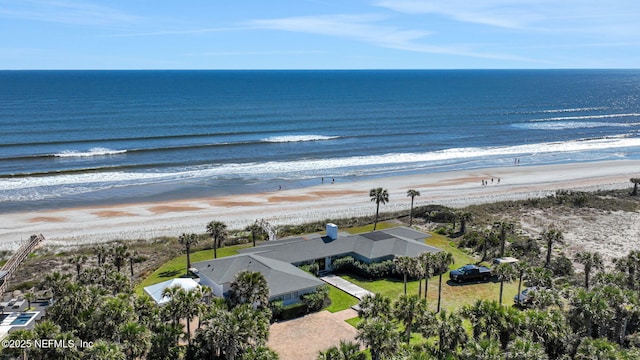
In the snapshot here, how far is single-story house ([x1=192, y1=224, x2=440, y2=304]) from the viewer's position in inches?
1513

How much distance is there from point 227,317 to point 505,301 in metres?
21.9

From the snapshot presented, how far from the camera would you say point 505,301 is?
38.8 m

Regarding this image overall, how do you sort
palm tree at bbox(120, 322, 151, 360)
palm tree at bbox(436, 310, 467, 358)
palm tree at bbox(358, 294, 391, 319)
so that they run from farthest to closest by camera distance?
1. palm tree at bbox(358, 294, 391, 319)
2. palm tree at bbox(436, 310, 467, 358)
3. palm tree at bbox(120, 322, 151, 360)

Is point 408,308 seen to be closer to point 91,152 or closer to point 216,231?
point 216,231

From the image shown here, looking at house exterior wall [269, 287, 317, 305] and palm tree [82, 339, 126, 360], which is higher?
palm tree [82, 339, 126, 360]

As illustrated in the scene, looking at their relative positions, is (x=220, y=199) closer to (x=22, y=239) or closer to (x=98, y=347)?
(x=22, y=239)

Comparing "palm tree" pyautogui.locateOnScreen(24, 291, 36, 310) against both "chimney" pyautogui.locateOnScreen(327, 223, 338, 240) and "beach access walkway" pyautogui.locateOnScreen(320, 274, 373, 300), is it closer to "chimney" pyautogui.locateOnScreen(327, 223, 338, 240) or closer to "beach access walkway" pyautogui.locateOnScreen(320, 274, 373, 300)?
"beach access walkway" pyautogui.locateOnScreen(320, 274, 373, 300)

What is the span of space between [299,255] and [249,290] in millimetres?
13522

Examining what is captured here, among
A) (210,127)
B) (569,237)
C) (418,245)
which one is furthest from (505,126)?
(418,245)

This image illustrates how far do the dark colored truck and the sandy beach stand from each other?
19082 millimetres

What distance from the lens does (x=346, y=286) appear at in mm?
41625

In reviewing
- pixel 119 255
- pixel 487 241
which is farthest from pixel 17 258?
pixel 487 241

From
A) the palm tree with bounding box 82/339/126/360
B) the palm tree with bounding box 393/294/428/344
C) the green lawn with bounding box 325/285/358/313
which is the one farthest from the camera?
the green lawn with bounding box 325/285/358/313

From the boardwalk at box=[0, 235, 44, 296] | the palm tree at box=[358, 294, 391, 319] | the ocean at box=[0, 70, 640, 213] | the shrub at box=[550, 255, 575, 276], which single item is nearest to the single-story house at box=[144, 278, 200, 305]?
the boardwalk at box=[0, 235, 44, 296]
